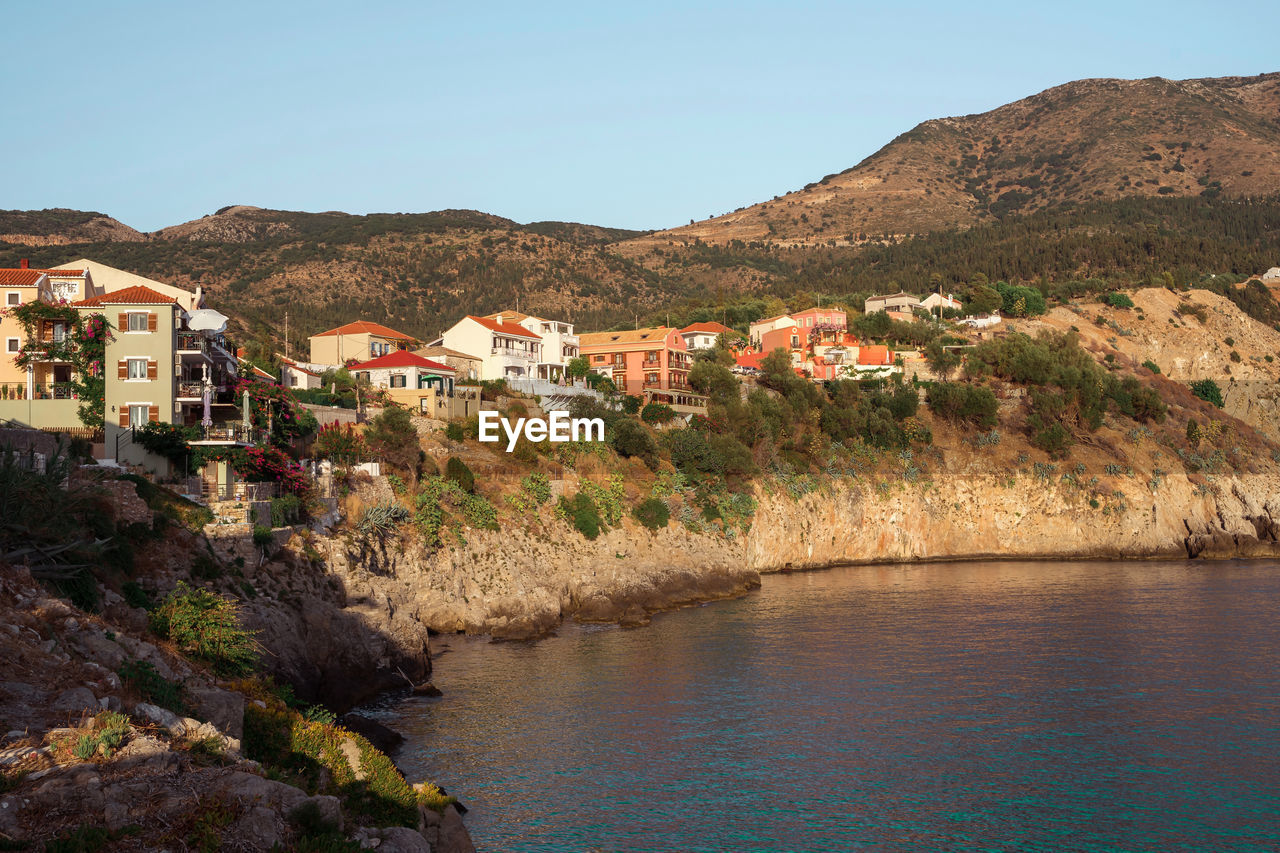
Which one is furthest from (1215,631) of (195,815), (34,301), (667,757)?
(34,301)

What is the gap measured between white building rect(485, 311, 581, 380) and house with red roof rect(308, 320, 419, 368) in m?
9.60

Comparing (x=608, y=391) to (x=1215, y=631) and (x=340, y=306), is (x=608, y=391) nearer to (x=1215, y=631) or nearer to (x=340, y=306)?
(x=1215, y=631)

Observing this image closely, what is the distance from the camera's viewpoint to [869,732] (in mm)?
33156

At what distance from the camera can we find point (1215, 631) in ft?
159

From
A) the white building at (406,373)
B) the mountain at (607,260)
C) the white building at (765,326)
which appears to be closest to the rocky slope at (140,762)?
the white building at (406,373)

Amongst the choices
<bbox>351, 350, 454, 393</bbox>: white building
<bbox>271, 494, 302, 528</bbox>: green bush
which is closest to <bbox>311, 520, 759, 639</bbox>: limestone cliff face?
<bbox>271, 494, 302, 528</bbox>: green bush

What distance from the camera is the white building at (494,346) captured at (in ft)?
279

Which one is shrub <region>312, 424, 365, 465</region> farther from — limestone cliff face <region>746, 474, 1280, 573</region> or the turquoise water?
limestone cliff face <region>746, 474, 1280, 573</region>

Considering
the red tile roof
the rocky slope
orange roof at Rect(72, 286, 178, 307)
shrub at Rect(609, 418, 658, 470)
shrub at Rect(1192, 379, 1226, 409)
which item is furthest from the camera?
shrub at Rect(1192, 379, 1226, 409)

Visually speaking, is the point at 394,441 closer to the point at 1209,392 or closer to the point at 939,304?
the point at 939,304

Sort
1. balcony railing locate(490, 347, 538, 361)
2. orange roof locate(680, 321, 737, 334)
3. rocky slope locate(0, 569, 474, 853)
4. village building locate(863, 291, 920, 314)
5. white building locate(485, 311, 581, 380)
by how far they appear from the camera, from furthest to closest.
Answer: village building locate(863, 291, 920, 314) < orange roof locate(680, 321, 737, 334) < white building locate(485, 311, 581, 380) < balcony railing locate(490, 347, 538, 361) < rocky slope locate(0, 569, 474, 853)

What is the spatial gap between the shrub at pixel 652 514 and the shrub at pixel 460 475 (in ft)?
36.5

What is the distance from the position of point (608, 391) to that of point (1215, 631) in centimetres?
4998

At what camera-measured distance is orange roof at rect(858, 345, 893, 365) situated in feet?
337
